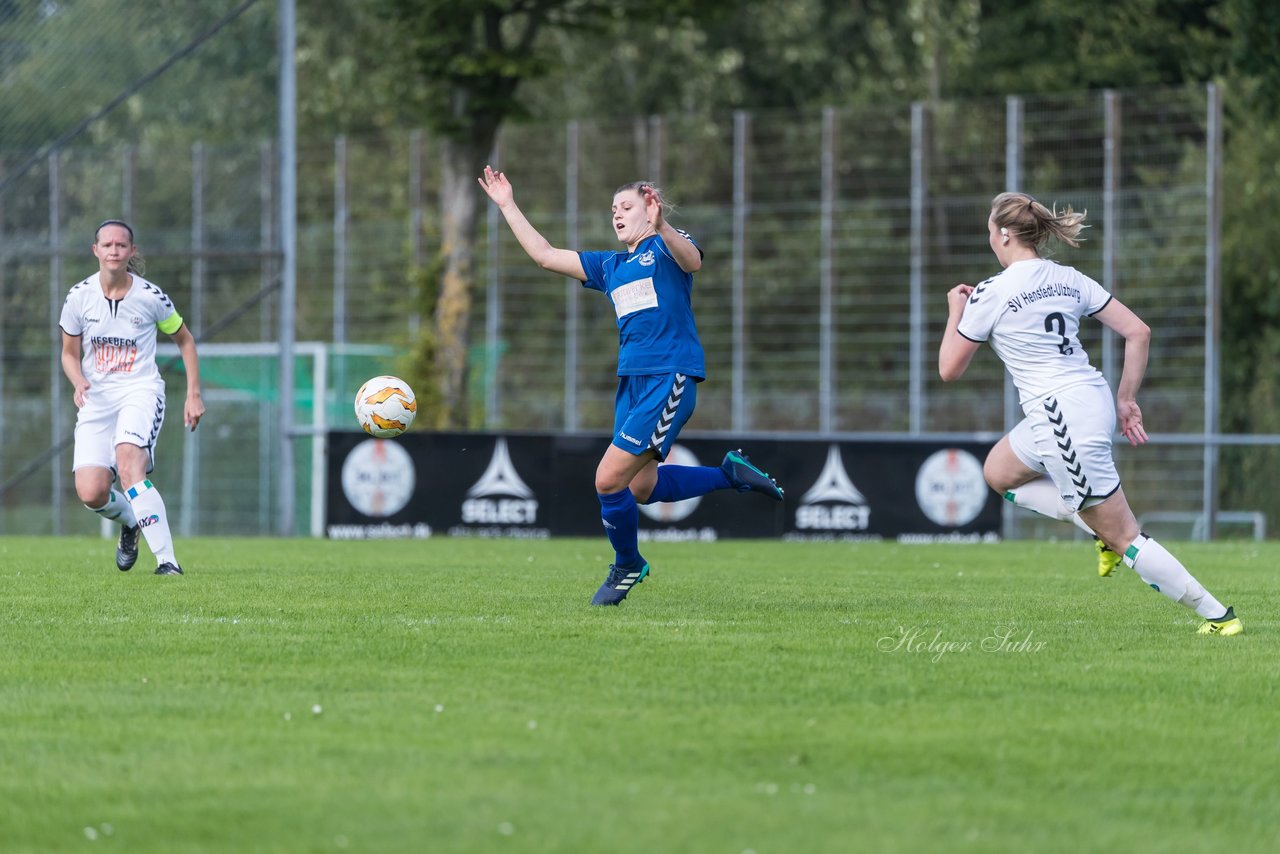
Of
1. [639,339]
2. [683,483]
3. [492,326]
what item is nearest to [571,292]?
[492,326]

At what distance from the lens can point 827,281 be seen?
26797mm

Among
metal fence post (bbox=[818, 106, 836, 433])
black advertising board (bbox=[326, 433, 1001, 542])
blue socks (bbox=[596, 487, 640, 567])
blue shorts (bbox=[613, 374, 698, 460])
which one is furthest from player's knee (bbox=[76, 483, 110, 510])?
metal fence post (bbox=[818, 106, 836, 433])

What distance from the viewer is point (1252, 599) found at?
35.4 feet

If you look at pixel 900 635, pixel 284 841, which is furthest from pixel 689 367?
pixel 284 841

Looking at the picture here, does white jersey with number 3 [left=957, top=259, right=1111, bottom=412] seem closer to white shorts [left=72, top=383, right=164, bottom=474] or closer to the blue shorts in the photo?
the blue shorts

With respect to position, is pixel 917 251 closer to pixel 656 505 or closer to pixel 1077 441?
pixel 656 505

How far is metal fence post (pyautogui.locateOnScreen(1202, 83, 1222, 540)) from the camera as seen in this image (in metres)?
23.6

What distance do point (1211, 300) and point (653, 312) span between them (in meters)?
16.2

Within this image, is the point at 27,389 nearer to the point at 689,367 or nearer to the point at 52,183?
the point at 52,183

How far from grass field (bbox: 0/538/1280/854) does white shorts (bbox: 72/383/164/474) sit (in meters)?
1.41

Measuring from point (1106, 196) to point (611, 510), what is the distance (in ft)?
55.1

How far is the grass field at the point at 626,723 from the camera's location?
463 centimetres

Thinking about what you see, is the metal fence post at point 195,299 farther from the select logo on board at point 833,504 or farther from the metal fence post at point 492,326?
the select logo on board at point 833,504

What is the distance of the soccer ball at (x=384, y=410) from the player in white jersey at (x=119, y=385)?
1030mm
